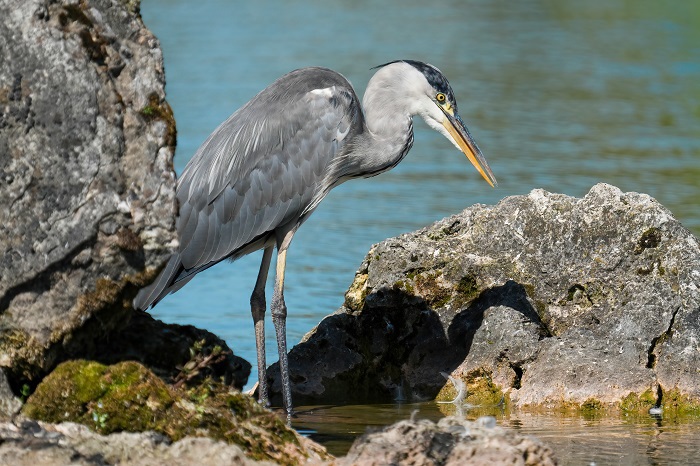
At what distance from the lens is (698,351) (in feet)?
24.5

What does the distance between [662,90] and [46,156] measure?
16.7 m

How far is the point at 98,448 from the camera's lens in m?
4.91

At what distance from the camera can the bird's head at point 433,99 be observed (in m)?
8.57

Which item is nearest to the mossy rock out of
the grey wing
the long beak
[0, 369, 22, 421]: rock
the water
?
[0, 369, 22, 421]: rock

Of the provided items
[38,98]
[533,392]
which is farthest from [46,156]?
[533,392]

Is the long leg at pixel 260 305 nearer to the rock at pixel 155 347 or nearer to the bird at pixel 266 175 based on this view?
the bird at pixel 266 175

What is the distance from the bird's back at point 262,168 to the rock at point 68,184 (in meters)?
2.50

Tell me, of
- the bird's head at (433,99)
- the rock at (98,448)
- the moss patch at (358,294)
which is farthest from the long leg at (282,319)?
the rock at (98,448)

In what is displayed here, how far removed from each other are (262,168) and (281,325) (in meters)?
1.01

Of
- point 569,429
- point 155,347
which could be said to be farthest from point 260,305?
point 569,429

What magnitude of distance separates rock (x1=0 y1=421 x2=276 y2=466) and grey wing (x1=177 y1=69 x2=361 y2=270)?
287cm

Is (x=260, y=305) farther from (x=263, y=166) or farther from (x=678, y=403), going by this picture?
(x=678, y=403)

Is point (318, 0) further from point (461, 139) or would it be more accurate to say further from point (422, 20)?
point (461, 139)

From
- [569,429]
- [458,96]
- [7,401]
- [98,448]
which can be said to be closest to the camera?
[98,448]
